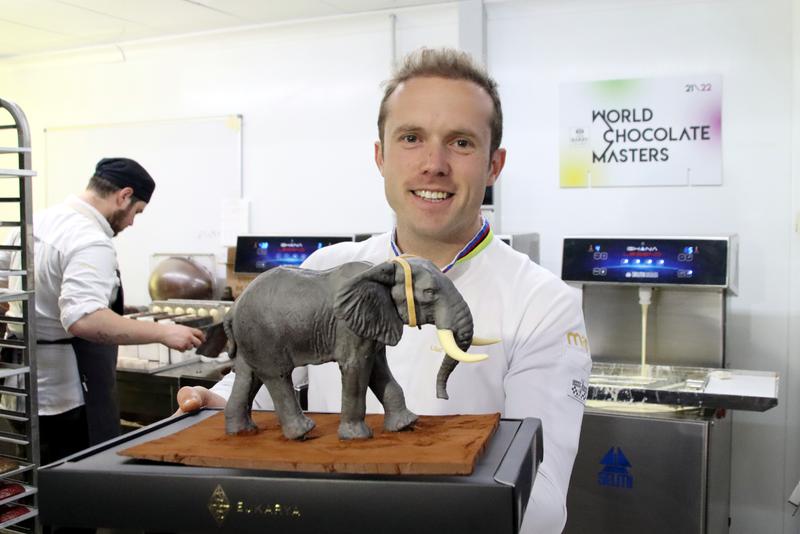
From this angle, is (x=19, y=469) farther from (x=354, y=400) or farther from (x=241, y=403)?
(x=354, y=400)

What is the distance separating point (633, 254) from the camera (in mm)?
3080

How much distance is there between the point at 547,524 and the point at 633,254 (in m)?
2.22

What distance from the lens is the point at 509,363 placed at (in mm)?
1271

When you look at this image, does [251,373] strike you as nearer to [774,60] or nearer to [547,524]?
[547,524]

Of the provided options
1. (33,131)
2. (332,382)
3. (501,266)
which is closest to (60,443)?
(332,382)

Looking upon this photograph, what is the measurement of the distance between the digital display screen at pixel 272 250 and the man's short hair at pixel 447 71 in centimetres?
256

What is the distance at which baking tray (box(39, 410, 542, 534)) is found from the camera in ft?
2.35

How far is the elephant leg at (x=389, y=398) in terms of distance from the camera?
2.97 feet

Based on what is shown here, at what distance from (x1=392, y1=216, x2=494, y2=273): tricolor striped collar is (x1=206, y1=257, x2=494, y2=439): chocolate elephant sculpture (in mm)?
401

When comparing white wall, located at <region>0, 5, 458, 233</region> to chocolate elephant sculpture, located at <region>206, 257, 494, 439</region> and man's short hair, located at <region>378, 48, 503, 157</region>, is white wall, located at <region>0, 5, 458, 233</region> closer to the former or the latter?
man's short hair, located at <region>378, 48, 503, 157</region>

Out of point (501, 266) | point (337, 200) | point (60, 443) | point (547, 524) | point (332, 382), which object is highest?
point (337, 200)

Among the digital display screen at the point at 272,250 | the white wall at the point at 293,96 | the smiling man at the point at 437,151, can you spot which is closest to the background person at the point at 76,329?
the digital display screen at the point at 272,250

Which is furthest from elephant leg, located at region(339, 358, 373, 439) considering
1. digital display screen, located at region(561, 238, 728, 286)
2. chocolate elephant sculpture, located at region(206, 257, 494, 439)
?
digital display screen, located at region(561, 238, 728, 286)

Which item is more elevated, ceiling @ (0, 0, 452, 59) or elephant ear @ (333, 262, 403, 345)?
ceiling @ (0, 0, 452, 59)
